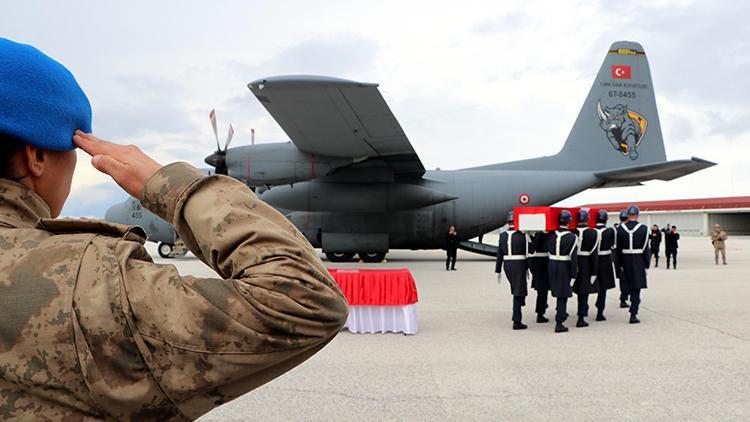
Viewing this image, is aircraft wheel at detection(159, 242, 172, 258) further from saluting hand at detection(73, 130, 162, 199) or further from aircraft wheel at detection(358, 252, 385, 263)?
saluting hand at detection(73, 130, 162, 199)

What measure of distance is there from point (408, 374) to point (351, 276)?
2.52 metres

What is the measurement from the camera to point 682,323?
8133 mm

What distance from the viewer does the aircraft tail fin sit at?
18797mm

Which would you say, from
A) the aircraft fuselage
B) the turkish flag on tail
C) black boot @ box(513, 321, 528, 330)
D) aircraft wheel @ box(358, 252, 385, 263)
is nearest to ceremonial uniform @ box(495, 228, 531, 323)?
black boot @ box(513, 321, 528, 330)

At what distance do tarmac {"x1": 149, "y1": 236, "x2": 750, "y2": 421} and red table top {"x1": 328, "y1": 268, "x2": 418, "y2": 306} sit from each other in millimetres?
447

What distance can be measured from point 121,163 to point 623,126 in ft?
66.2

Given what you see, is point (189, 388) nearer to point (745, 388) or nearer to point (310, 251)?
point (310, 251)

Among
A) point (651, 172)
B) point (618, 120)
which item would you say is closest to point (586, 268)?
point (651, 172)

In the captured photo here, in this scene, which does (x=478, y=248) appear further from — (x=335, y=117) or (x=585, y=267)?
(x=585, y=267)

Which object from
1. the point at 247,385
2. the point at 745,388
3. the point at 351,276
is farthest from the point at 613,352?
the point at 247,385

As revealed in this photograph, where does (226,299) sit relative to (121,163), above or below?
below

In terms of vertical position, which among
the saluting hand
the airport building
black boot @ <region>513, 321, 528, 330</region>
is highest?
the airport building

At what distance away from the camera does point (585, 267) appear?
8.53 meters

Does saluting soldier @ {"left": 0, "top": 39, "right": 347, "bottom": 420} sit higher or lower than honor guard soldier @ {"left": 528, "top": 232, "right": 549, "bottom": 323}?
higher
